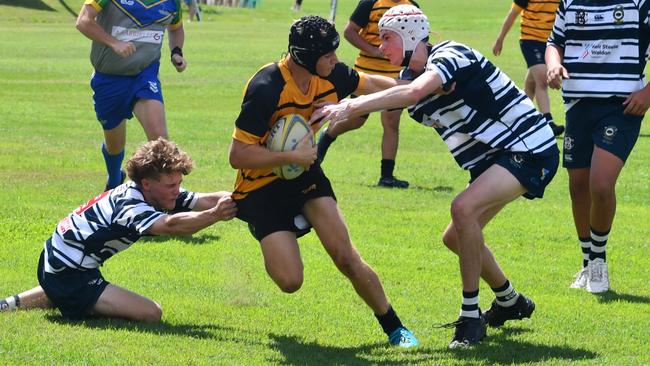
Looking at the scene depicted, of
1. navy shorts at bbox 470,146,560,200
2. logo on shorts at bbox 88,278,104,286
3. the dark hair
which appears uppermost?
the dark hair

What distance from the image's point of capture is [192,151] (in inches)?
591

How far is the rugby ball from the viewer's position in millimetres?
6738

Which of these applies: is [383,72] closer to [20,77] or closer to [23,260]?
[23,260]

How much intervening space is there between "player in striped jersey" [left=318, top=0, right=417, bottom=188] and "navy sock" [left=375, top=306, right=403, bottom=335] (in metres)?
5.92

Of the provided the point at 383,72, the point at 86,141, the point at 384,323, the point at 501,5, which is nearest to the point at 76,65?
the point at 86,141

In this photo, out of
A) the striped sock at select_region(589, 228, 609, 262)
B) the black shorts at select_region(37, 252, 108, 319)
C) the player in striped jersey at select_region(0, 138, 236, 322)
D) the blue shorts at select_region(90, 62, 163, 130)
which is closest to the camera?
the player in striped jersey at select_region(0, 138, 236, 322)

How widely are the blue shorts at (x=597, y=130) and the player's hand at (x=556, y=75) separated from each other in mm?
267

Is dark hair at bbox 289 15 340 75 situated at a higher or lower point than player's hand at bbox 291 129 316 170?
higher

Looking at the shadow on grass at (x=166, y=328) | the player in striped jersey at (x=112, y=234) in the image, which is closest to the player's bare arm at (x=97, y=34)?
the player in striped jersey at (x=112, y=234)

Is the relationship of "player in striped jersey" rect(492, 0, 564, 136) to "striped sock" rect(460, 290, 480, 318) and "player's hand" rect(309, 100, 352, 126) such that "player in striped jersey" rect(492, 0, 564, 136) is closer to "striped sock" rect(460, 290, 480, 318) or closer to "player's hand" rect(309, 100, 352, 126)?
"striped sock" rect(460, 290, 480, 318)

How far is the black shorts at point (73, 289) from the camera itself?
7.19 metres

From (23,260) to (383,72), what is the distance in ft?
17.6

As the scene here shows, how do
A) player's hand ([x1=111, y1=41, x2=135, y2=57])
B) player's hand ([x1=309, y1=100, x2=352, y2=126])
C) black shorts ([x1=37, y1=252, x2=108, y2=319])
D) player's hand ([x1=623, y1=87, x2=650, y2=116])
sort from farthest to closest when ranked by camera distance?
1. player's hand ([x1=111, y1=41, x2=135, y2=57])
2. player's hand ([x1=623, y1=87, x2=650, y2=116])
3. black shorts ([x1=37, y1=252, x2=108, y2=319])
4. player's hand ([x1=309, y1=100, x2=352, y2=126])

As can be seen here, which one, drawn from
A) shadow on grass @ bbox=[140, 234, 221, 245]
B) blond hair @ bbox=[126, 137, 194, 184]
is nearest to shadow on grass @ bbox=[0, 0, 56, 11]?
shadow on grass @ bbox=[140, 234, 221, 245]
